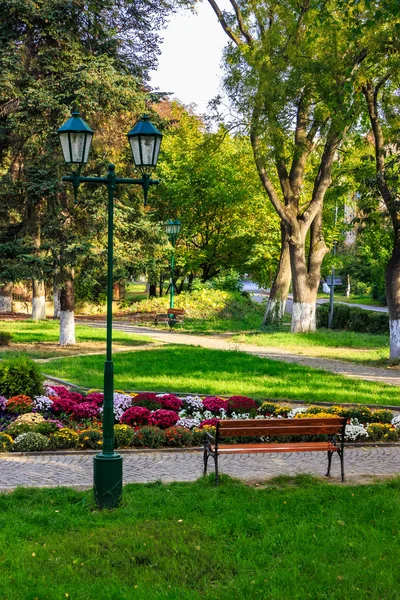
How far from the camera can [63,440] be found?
9930 mm

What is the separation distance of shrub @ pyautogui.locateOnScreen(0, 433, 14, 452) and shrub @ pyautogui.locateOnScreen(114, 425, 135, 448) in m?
1.43

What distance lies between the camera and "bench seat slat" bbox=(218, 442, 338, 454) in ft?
26.7

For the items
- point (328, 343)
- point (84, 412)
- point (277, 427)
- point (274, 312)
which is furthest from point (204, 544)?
Result: point (274, 312)

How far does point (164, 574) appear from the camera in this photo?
5340 millimetres

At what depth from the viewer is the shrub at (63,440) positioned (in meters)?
9.92

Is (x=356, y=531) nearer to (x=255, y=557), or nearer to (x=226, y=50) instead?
(x=255, y=557)

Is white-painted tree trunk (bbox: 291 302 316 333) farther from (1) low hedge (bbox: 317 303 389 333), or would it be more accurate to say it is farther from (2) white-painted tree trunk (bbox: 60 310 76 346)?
(2) white-painted tree trunk (bbox: 60 310 76 346)

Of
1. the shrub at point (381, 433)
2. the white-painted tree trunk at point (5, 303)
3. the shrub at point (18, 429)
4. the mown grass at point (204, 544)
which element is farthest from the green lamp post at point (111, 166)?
the white-painted tree trunk at point (5, 303)

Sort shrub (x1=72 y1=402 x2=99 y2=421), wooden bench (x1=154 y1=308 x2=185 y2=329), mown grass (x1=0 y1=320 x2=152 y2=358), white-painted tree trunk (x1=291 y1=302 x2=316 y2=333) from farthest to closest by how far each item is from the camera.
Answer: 1. wooden bench (x1=154 y1=308 x2=185 y2=329)
2. white-painted tree trunk (x1=291 y1=302 x2=316 y2=333)
3. mown grass (x1=0 y1=320 x2=152 y2=358)
4. shrub (x1=72 y1=402 x2=99 y2=421)

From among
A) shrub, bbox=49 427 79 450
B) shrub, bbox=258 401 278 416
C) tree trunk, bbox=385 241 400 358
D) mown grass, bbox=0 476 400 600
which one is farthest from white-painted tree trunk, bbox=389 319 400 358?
mown grass, bbox=0 476 400 600

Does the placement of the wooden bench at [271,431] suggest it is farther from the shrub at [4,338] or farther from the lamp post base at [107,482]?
the shrub at [4,338]

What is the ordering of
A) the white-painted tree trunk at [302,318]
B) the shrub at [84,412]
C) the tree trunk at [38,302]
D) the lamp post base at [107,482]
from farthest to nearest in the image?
the tree trunk at [38,302] → the white-painted tree trunk at [302,318] → the shrub at [84,412] → the lamp post base at [107,482]

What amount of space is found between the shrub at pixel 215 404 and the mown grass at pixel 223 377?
5.28ft

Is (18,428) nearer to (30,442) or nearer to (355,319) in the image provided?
(30,442)
